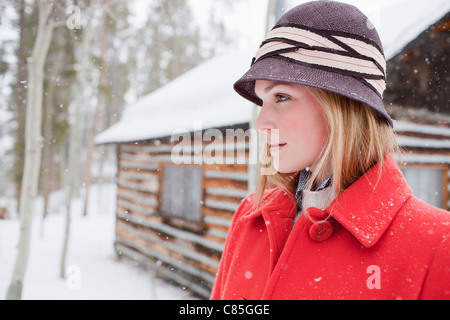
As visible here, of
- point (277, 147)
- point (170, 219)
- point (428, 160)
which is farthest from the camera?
point (170, 219)

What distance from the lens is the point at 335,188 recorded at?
1.21 metres

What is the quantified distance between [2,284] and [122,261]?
505cm

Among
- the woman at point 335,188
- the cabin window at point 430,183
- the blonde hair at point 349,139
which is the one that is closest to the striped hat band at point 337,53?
the woman at point 335,188

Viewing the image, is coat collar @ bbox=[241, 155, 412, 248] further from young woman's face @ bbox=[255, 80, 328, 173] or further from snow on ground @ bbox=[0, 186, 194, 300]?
snow on ground @ bbox=[0, 186, 194, 300]

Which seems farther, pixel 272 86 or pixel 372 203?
pixel 272 86

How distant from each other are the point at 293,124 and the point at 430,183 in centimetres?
569

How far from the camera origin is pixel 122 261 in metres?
8.12

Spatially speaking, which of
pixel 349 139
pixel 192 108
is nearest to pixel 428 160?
pixel 192 108

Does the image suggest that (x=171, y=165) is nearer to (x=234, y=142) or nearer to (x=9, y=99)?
(x=234, y=142)

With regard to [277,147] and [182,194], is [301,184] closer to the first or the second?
[277,147]

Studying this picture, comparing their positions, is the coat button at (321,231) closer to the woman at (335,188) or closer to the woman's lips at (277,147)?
the woman at (335,188)

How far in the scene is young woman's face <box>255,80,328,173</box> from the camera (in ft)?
4.04
